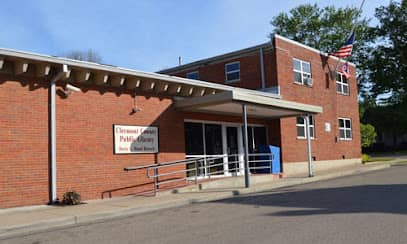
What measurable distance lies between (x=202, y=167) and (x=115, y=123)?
4.25 meters

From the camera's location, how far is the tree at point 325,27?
180 ft

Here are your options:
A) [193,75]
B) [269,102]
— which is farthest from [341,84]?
[269,102]

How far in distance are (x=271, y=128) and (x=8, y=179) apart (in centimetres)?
1348

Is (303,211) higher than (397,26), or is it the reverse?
(397,26)

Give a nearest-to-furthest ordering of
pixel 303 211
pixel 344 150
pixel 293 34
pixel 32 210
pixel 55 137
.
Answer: pixel 303 211
pixel 32 210
pixel 55 137
pixel 344 150
pixel 293 34

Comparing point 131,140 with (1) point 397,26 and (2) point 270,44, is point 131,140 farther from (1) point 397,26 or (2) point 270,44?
(1) point 397,26

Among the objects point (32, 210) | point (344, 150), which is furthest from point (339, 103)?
point (32, 210)

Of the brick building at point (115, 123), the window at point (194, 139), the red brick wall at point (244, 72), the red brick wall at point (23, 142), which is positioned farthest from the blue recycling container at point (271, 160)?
the red brick wall at point (23, 142)

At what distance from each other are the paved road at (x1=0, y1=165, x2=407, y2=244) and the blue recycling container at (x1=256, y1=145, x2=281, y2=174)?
25.3 ft

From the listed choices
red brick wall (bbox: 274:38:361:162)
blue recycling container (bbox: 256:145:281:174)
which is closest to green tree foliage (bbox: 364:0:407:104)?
red brick wall (bbox: 274:38:361:162)

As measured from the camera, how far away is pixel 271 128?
22.5 meters

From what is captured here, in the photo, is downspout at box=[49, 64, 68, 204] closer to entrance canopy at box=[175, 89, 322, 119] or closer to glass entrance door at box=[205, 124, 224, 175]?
entrance canopy at box=[175, 89, 322, 119]

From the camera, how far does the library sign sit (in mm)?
14938

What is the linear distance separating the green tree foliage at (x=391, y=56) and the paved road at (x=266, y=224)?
141 feet
